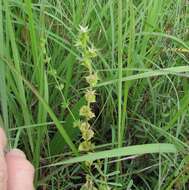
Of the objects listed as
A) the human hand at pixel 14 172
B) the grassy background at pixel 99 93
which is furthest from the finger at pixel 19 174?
the grassy background at pixel 99 93

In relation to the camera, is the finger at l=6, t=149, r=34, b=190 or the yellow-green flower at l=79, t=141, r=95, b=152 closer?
the finger at l=6, t=149, r=34, b=190

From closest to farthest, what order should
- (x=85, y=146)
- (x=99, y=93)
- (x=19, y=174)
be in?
(x=19, y=174) → (x=85, y=146) → (x=99, y=93)

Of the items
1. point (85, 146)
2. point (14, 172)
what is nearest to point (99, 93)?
point (85, 146)

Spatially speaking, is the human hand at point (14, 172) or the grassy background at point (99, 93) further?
the grassy background at point (99, 93)

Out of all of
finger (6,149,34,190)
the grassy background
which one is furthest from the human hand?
the grassy background

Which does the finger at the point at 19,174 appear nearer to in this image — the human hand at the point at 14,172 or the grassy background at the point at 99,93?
the human hand at the point at 14,172

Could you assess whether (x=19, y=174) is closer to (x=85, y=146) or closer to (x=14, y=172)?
(x=14, y=172)

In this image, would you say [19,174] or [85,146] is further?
[85,146]

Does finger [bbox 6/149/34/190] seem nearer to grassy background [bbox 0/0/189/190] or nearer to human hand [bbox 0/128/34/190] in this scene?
human hand [bbox 0/128/34/190]
